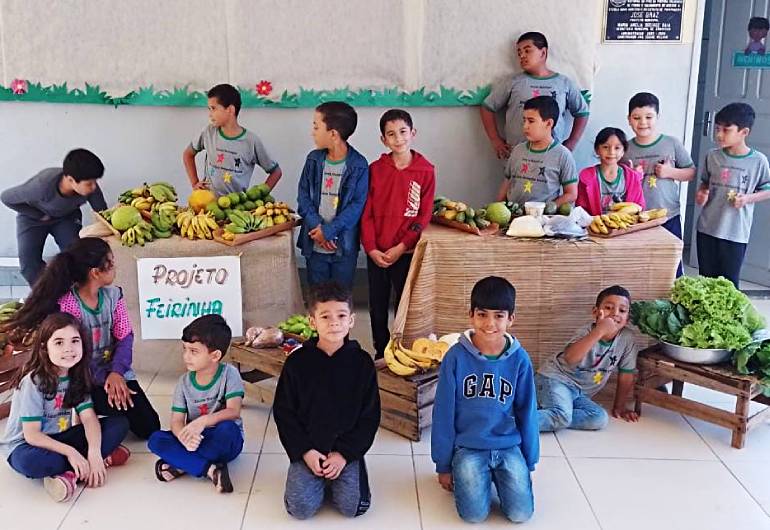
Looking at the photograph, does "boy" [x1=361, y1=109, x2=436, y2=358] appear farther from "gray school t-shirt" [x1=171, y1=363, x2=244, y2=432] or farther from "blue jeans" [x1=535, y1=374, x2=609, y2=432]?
"gray school t-shirt" [x1=171, y1=363, x2=244, y2=432]

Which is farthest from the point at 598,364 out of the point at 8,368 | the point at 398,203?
the point at 8,368

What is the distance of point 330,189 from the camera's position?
4.23m

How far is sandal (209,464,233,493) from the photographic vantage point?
3086mm

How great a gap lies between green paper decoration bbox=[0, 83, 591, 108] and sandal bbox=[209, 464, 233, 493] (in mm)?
2833

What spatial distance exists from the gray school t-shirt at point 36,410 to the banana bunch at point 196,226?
1.24 m

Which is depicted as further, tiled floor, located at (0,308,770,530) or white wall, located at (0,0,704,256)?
white wall, located at (0,0,704,256)

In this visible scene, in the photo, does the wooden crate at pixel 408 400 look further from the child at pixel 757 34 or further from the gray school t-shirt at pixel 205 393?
the child at pixel 757 34

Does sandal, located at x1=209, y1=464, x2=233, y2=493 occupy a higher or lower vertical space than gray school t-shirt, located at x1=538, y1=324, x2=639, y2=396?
lower

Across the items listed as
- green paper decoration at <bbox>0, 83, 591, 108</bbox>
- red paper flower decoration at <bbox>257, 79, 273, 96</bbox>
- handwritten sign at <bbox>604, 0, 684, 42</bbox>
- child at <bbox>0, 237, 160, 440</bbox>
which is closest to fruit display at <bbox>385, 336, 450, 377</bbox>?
child at <bbox>0, 237, 160, 440</bbox>

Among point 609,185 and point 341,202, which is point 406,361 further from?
point 609,185

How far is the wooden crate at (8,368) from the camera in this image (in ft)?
12.1

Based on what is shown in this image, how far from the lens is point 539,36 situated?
5.00m

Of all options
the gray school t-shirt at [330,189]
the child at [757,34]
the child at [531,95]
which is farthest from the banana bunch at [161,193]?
the child at [757,34]

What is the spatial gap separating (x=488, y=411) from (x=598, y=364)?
99cm
